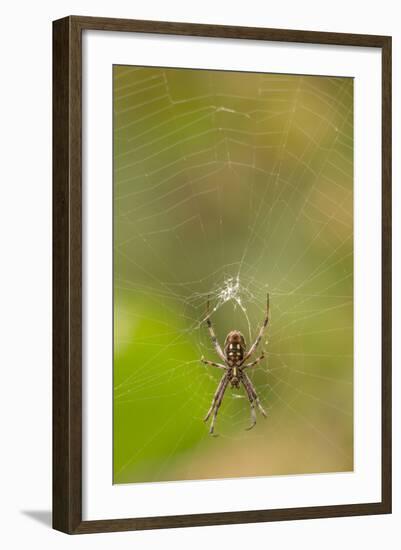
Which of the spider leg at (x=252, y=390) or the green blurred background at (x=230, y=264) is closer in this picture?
the green blurred background at (x=230, y=264)

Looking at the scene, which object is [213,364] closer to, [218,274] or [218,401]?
[218,401]

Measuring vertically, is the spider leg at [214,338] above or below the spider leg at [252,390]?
above

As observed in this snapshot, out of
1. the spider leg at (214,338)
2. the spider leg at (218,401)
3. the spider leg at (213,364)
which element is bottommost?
the spider leg at (218,401)

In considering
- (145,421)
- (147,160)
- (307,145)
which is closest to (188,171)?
(147,160)

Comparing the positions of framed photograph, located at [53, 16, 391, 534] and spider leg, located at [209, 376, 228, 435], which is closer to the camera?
framed photograph, located at [53, 16, 391, 534]

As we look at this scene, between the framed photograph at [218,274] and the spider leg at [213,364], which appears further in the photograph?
the spider leg at [213,364]

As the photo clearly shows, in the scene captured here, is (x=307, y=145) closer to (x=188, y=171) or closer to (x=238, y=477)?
(x=188, y=171)
